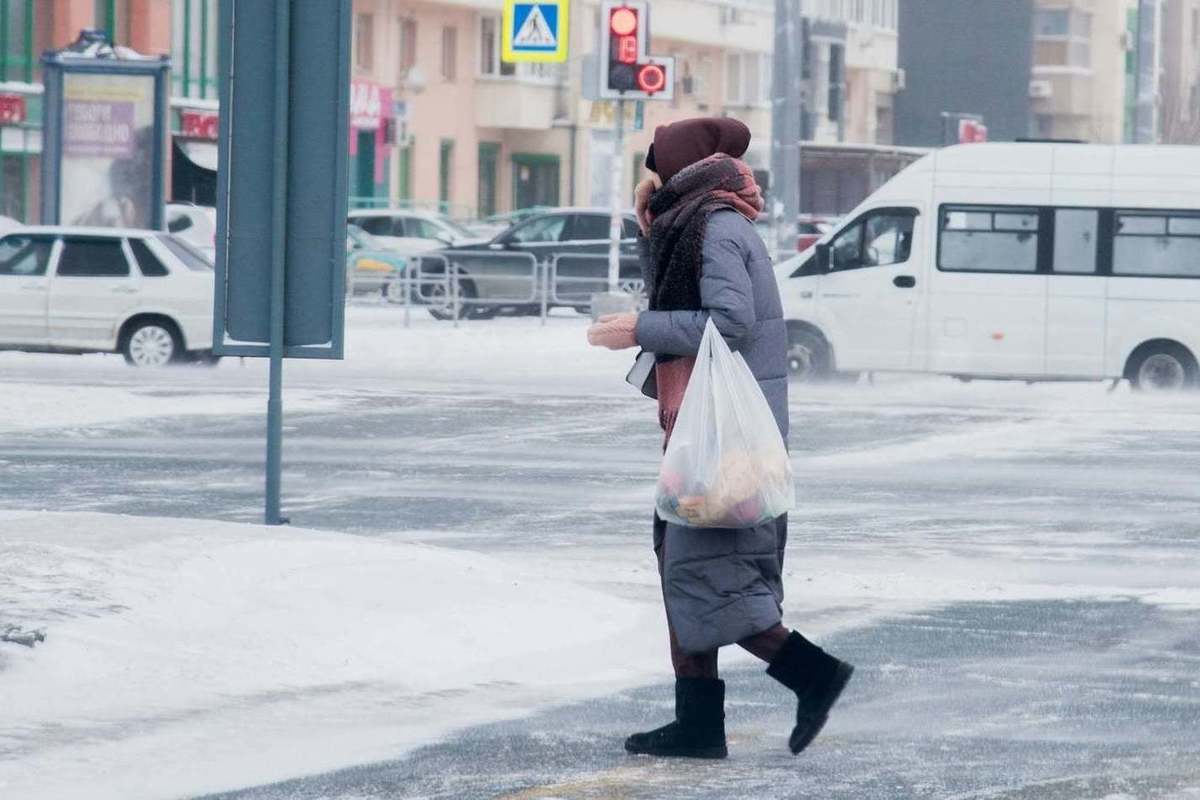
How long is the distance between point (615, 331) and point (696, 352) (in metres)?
0.22

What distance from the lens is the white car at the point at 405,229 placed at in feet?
136

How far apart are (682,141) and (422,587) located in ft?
9.21

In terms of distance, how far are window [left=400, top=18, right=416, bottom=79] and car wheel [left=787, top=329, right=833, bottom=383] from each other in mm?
35670

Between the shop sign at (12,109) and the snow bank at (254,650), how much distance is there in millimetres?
38020

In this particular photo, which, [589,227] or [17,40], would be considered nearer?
[589,227]

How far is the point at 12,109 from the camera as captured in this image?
155ft

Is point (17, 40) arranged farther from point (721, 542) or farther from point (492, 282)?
point (721, 542)

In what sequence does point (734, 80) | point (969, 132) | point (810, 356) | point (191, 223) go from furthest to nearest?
point (734, 80) → point (969, 132) → point (191, 223) → point (810, 356)

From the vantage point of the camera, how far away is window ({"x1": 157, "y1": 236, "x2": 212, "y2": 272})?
25.0 meters

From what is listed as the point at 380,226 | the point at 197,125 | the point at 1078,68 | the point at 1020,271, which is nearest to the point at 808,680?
the point at 1020,271

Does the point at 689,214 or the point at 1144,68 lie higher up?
the point at 1144,68

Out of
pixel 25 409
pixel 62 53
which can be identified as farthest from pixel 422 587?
pixel 62 53

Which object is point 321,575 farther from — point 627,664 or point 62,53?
point 62,53

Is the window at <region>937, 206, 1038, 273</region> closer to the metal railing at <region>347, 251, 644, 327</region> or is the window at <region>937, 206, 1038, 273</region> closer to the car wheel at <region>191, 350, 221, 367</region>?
the car wheel at <region>191, 350, 221, 367</region>
